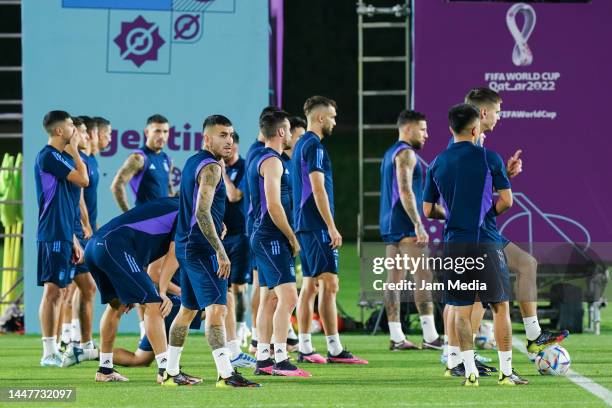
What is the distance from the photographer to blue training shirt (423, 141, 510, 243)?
7.78m

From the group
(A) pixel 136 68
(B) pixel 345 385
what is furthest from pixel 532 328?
(A) pixel 136 68

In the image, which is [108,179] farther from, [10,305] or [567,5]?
[567,5]

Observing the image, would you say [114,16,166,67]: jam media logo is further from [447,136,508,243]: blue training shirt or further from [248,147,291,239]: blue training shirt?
[447,136,508,243]: blue training shirt

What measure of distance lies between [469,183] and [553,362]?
1742mm

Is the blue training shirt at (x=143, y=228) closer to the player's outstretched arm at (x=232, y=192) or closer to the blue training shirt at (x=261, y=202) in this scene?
the blue training shirt at (x=261, y=202)

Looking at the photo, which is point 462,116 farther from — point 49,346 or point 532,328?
point 49,346

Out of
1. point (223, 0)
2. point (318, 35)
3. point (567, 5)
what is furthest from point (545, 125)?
point (318, 35)

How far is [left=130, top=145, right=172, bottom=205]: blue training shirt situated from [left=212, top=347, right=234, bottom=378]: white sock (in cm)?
322

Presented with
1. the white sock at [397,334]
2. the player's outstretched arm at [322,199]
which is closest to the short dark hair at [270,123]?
the player's outstretched arm at [322,199]

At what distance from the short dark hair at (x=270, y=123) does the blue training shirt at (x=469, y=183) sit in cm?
153

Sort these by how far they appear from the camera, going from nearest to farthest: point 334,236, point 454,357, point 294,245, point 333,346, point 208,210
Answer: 1. point 208,210
2. point 454,357
3. point 294,245
4. point 334,236
5. point 333,346

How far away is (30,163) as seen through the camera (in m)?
12.8

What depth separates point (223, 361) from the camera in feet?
26.0

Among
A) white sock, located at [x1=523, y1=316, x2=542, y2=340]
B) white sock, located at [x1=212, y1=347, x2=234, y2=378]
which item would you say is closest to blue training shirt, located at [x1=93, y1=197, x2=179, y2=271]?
white sock, located at [x1=212, y1=347, x2=234, y2=378]
